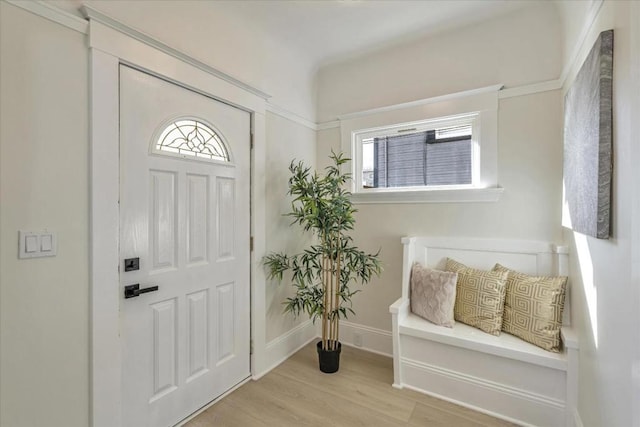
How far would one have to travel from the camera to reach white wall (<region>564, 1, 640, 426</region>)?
0.95 meters

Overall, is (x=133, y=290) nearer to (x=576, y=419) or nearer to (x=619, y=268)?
(x=619, y=268)

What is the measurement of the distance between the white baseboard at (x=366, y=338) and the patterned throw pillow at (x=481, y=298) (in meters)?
0.77

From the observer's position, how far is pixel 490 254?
2229mm

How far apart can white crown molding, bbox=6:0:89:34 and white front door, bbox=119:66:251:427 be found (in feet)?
0.72

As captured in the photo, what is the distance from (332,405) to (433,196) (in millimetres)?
1784

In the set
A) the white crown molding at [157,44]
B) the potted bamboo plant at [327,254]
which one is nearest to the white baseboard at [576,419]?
the potted bamboo plant at [327,254]

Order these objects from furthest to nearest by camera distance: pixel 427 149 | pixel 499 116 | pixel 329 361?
pixel 427 149 < pixel 329 361 < pixel 499 116

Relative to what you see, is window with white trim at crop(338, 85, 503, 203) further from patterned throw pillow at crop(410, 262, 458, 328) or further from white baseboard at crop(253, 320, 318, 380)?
white baseboard at crop(253, 320, 318, 380)

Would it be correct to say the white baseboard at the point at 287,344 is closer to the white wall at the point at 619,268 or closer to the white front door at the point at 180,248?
the white front door at the point at 180,248

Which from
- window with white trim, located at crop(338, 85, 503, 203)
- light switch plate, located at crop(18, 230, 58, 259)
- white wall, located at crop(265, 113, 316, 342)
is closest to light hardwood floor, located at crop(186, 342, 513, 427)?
white wall, located at crop(265, 113, 316, 342)

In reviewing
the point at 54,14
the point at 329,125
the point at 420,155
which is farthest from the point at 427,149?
the point at 54,14

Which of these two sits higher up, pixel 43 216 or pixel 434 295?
pixel 43 216

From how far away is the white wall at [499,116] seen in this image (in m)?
2.04

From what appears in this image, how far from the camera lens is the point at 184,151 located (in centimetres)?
181
